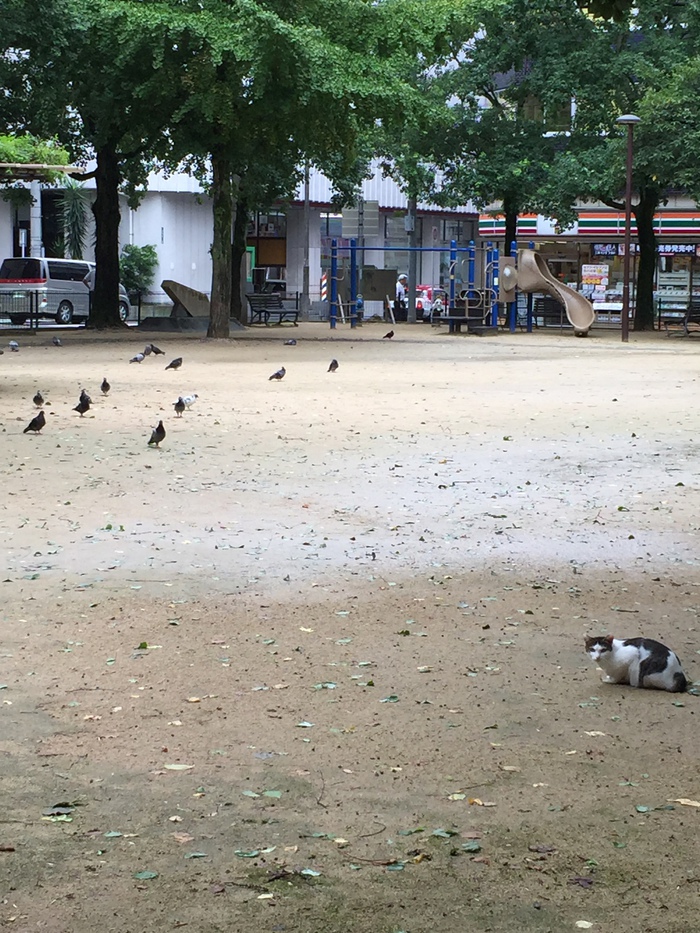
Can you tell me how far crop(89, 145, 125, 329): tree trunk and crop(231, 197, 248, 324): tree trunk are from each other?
497cm

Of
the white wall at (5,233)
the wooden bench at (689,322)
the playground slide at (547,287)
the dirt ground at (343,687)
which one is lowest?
the dirt ground at (343,687)

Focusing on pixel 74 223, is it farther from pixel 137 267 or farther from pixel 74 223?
pixel 137 267

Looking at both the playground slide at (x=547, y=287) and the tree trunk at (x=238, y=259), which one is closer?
the playground slide at (x=547, y=287)

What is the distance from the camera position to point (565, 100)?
38.3m

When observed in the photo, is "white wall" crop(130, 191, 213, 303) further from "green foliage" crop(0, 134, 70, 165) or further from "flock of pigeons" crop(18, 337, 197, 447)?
"flock of pigeons" crop(18, 337, 197, 447)

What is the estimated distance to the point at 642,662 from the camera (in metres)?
6.27

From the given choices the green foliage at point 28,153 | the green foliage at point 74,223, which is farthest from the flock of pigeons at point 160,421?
the green foliage at point 74,223

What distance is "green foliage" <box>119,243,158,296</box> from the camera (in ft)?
179

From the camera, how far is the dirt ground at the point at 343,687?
Result: 422 cm

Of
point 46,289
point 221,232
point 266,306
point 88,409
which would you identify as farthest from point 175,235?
point 88,409

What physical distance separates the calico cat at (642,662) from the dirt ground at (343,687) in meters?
0.09

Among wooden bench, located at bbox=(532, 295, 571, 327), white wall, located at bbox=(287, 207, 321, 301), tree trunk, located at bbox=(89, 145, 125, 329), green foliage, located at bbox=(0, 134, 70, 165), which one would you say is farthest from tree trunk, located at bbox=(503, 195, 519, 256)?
green foliage, located at bbox=(0, 134, 70, 165)

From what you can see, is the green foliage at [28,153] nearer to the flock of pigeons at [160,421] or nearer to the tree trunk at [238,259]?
the flock of pigeons at [160,421]

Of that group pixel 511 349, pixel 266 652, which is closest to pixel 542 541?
pixel 266 652
